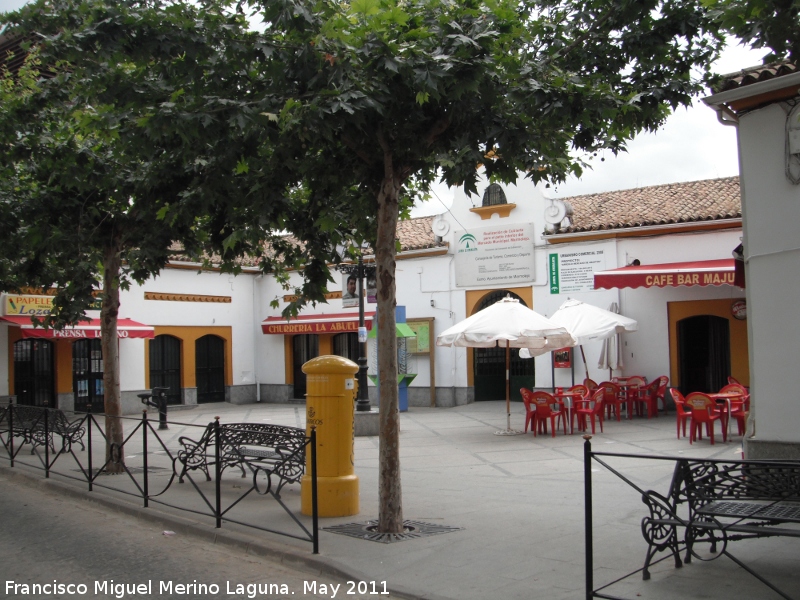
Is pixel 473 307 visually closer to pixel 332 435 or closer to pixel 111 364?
pixel 111 364

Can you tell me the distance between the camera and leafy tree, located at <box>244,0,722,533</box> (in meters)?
6.73

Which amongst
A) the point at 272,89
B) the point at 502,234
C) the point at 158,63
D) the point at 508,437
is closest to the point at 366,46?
the point at 272,89

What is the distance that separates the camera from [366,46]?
672 centimetres

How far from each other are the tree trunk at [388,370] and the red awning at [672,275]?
1094cm

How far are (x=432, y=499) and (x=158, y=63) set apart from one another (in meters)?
5.64

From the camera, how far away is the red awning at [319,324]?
2436 centimetres

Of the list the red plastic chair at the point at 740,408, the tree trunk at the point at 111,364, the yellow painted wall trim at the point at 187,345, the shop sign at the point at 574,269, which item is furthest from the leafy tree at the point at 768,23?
the yellow painted wall trim at the point at 187,345

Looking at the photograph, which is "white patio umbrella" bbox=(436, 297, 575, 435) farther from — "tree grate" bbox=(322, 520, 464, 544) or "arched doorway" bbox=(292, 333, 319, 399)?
"arched doorway" bbox=(292, 333, 319, 399)

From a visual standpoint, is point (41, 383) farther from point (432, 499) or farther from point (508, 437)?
point (432, 499)

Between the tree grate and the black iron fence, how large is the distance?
357 millimetres

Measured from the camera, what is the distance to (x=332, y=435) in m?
8.09

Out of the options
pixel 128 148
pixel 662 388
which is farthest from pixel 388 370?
pixel 662 388

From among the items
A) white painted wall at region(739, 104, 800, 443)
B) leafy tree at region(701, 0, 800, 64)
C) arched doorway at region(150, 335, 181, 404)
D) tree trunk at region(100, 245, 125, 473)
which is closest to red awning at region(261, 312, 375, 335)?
arched doorway at region(150, 335, 181, 404)

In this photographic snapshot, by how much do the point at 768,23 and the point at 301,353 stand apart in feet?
75.5
